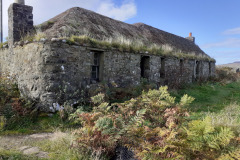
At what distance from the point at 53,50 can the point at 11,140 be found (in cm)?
330

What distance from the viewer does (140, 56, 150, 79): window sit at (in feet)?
35.9

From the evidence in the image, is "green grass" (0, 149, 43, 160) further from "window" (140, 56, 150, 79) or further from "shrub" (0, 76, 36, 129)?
"window" (140, 56, 150, 79)

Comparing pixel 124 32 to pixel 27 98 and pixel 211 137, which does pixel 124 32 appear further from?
pixel 211 137

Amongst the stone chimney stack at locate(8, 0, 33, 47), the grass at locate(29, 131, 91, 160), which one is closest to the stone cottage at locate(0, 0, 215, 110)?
the stone chimney stack at locate(8, 0, 33, 47)

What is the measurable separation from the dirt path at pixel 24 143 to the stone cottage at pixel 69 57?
1.49 metres

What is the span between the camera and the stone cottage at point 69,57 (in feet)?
22.7

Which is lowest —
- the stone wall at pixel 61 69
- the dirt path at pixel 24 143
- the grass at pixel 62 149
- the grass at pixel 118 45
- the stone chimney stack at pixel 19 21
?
the dirt path at pixel 24 143

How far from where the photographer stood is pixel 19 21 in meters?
8.36

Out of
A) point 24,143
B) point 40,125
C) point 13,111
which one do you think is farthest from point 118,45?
point 24,143

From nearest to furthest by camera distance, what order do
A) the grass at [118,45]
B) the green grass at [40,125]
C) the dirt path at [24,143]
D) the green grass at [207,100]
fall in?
the dirt path at [24,143]
the green grass at [40,125]
the grass at [118,45]
the green grass at [207,100]

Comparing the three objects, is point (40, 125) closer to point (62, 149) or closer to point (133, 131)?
point (62, 149)

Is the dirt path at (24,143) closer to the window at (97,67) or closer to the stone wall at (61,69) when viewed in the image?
the stone wall at (61,69)

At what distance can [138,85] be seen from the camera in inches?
393

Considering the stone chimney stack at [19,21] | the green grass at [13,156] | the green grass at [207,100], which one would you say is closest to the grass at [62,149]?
the green grass at [13,156]
